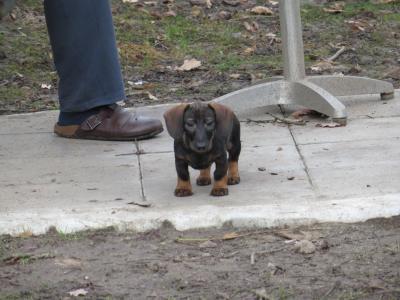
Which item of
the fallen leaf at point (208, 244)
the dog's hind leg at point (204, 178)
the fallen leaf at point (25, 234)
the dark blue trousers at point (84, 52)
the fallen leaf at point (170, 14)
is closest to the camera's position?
the fallen leaf at point (208, 244)

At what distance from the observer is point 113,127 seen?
17.7 ft

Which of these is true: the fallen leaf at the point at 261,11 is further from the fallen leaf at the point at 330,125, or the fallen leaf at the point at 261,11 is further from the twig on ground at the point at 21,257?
the twig on ground at the point at 21,257

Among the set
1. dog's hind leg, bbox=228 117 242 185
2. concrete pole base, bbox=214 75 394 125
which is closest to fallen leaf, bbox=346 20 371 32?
concrete pole base, bbox=214 75 394 125

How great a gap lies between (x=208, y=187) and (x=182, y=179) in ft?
0.78

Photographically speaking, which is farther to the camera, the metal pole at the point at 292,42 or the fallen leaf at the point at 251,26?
the fallen leaf at the point at 251,26

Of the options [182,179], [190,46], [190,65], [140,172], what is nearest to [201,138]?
[182,179]

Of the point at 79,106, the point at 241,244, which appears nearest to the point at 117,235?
the point at 241,244

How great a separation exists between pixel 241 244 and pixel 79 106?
1889 millimetres

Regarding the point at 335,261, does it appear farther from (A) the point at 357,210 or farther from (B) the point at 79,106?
(B) the point at 79,106

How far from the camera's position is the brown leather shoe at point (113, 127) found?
5340mm

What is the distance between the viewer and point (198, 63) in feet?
23.8

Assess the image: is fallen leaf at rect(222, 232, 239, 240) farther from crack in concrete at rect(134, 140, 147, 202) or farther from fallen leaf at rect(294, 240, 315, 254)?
crack in concrete at rect(134, 140, 147, 202)

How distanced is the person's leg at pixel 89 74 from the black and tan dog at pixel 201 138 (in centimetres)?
100

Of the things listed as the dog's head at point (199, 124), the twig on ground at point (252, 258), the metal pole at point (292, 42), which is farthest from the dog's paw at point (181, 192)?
the metal pole at point (292, 42)
